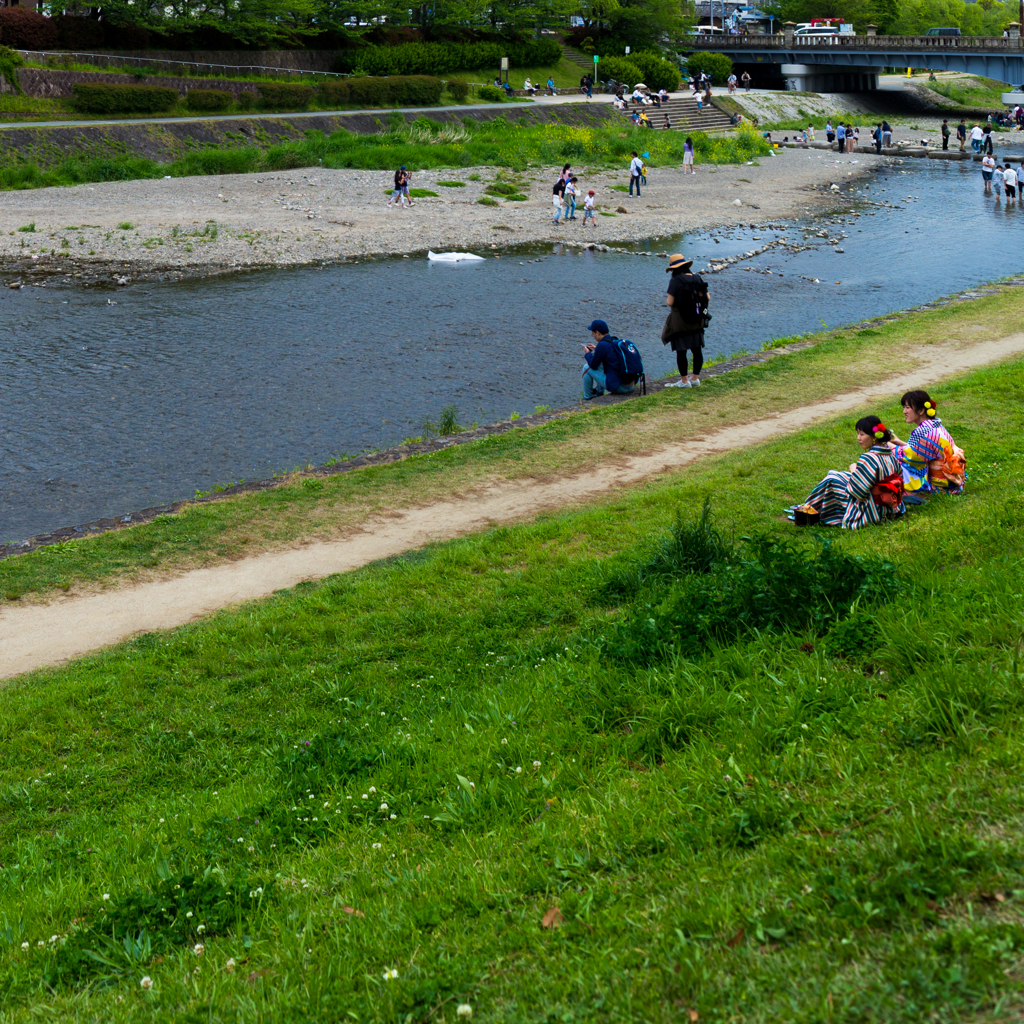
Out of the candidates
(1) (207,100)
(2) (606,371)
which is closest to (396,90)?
(1) (207,100)

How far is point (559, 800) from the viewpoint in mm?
4520

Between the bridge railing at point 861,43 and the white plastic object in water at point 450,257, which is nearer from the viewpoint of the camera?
the white plastic object in water at point 450,257

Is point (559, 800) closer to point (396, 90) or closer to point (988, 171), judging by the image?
point (988, 171)

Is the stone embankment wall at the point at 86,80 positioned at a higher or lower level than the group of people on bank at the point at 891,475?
higher

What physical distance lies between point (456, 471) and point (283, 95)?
138 ft

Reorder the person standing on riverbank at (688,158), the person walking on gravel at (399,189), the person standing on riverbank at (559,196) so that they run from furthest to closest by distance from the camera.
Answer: the person standing on riverbank at (688,158) → the person standing on riverbank at (559,196) → the person walking on gravel at (399,189)

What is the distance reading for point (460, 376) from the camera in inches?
722

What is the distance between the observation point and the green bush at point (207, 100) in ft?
150

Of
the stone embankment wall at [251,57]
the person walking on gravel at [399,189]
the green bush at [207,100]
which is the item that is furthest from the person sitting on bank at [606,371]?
the stone embankment wall at [251,57]

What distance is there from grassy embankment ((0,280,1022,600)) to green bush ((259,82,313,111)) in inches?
1481

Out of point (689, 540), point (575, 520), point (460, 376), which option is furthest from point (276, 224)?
point (689, 540)

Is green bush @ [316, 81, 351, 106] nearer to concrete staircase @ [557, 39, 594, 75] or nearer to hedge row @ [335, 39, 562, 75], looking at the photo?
hedge row @ [335, 39, 562, 75]

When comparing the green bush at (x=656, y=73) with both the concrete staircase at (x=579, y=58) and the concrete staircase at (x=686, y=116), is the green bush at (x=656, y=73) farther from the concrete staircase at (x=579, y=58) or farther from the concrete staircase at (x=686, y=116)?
the concrete staircase at (x=686, y=116)

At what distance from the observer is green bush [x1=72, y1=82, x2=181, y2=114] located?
1665 inches
